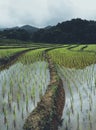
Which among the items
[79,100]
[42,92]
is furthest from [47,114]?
[42,92]

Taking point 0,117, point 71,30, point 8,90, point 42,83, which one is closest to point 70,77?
point 42,83

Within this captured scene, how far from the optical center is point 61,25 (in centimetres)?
7956

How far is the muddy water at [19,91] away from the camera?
9.48 m

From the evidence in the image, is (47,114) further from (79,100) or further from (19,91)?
(19,91)

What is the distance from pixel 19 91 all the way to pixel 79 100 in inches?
96.6

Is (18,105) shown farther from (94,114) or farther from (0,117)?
(94,114)

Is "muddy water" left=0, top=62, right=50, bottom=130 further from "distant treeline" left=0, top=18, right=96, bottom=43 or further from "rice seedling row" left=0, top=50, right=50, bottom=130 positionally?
"distant treeline" left=0, top=18, right=96, bottom=43

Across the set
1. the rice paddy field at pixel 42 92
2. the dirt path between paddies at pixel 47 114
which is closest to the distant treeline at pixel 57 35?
the rice paddy field at pixel 42 92

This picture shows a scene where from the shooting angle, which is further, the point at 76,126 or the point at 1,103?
the point at 1,103

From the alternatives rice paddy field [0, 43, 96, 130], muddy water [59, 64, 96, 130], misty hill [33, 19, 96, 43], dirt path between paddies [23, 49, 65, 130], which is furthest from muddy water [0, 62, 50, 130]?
misty hill [33, 19, 96, 43]

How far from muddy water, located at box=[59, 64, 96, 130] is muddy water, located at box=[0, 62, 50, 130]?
39.3 inches

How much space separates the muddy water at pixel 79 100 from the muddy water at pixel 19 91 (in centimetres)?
100

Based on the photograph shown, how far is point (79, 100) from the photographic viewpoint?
38.0ft

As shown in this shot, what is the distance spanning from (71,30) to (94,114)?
218ft
